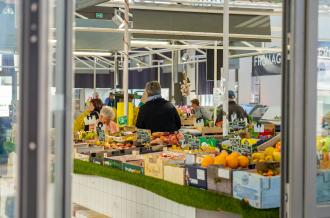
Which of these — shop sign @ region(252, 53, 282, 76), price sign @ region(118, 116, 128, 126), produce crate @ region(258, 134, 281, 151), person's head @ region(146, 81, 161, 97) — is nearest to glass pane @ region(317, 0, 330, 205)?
produce crate @ region(258, 134, 281, 151)

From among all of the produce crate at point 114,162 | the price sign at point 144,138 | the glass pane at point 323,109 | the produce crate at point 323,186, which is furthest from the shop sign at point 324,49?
the price sign at point 144,138

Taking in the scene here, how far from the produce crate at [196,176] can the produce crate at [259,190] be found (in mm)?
324

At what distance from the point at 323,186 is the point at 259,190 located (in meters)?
0.59

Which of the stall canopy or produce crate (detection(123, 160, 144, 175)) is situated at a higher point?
the stall canopy

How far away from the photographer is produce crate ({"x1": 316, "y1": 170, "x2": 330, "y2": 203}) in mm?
2963

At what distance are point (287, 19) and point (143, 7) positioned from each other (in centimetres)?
532

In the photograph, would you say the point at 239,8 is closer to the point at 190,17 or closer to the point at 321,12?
the point at 190,17

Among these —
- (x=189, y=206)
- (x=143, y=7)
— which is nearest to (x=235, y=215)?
(x=189, y=206)

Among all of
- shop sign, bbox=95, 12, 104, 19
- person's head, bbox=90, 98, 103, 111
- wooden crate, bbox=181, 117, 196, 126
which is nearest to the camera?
shop sign, bbox=95, 12, 104, 19

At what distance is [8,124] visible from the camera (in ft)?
7.54

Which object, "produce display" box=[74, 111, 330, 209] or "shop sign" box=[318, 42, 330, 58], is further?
"produce display" box=[74, 111, 330, 209]

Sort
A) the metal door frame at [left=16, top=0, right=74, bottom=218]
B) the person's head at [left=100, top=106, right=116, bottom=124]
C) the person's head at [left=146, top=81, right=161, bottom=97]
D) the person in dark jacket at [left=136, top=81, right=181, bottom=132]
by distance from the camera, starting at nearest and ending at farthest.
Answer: the metal door frame at [left=16, top=0, right=74, bottom=218], the person's head at [left=146, top=81, right=161, bottom=97], the person in dark jacket at [left=136, top=81, right=181, bottom=132], the person's head at [left=100, top=106, right=116, bottom=124]

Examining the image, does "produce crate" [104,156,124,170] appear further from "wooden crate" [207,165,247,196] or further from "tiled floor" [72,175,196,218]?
"wooden crate" [207,165,247,196]

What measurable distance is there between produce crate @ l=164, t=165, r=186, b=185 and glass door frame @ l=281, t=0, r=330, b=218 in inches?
53.0
